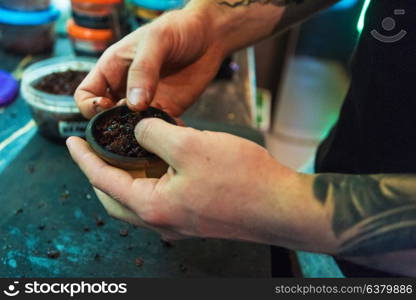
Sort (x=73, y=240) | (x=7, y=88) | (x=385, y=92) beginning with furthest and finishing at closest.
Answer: (x=7, y=88) → (x=73, y=240) → (x=385, y=92)

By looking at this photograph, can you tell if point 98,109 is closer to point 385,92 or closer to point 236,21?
point 236,21

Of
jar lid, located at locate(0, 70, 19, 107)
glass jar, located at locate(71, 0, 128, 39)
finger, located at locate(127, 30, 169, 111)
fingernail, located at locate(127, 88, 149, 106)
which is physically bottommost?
jar lid, located at locate(0, 70, 19, 107)

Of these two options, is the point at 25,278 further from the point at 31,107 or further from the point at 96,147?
the point at 31,107

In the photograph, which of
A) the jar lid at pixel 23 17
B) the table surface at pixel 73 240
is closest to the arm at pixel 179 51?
the table surface at pixel 73 240

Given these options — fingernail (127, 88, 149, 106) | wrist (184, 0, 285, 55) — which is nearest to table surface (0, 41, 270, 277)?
fingernail (127, 88, 149, 106)

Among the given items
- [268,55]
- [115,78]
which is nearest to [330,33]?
[268,55]

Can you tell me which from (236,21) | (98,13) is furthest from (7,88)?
(236,21)

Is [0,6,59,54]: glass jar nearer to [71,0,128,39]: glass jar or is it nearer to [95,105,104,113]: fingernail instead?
[71,0,128,39]: glass jar
